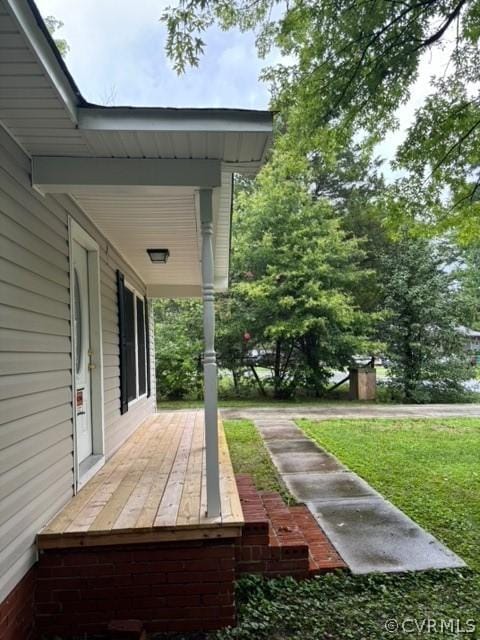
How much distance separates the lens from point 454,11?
4324mm

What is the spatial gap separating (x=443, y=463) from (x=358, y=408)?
16.2ft

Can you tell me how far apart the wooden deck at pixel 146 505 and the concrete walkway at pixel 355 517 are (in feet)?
2.79

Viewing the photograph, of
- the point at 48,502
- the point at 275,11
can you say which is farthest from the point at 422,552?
the point at 275,11

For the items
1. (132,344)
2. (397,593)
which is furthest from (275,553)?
(132,344)

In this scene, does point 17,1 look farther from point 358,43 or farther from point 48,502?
point 358,43

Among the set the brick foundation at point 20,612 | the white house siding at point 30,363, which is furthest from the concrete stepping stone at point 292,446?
the brick foundation at point 20,612

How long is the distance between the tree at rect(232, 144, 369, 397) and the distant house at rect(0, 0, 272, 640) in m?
8.06

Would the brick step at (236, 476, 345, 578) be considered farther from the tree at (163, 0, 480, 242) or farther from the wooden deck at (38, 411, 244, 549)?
the tree at (163, 0, 480, 242)

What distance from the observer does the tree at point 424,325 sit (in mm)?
11547

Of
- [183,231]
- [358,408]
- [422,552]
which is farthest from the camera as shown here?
[358,408]

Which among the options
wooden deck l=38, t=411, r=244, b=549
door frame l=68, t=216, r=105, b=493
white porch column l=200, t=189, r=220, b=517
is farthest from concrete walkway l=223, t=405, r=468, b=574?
door frame l=68, t=216, r=105, b=493

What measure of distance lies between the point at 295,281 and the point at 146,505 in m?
9.19

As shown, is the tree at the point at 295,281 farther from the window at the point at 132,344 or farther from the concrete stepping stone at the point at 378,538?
the concrete stepping stone at the point at 378,538

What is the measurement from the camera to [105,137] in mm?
2309
